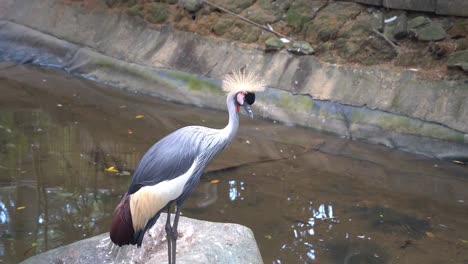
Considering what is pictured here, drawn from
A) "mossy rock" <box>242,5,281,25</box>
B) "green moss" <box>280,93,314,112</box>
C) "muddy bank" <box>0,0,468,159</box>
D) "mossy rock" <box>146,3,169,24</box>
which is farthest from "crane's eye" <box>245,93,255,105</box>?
"mossy rock" <box>146,3,169,24</box>

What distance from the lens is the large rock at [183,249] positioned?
4652mm

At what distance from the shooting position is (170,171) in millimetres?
4227

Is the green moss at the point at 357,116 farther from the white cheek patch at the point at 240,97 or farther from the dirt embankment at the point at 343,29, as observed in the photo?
the white cheek patch at the point at 240,97

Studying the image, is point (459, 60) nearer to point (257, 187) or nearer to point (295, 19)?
point (295, 19)

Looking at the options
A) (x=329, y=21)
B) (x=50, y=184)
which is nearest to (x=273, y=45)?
(x=329, y=21)

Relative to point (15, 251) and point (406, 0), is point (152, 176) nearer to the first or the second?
point (15, 251)

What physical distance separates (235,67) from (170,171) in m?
5.51

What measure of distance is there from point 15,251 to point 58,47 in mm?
5918

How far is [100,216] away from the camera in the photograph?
6371 millimetres

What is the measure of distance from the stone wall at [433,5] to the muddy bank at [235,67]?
3.15ft

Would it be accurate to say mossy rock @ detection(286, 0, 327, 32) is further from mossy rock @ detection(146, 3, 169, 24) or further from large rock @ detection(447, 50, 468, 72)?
large rock @ detection(447, 50, 468, 72)

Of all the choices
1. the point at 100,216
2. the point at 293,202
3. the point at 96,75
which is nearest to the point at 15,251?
the point at 100,216

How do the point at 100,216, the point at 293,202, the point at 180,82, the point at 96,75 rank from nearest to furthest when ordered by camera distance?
the point at 100,216
the point at 293,202
the point at 180,82
the point at 96,75

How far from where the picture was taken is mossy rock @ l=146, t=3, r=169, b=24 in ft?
34.9
